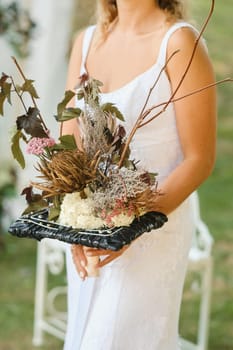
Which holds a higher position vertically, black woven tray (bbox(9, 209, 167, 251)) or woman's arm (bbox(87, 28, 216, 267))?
woman's arm (bbox(87, 28, 216, 267))

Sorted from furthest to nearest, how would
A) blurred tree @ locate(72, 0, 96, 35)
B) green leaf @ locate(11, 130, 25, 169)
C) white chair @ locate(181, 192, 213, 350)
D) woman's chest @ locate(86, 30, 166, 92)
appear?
1. blurred tree @ locate(72, 0, 96, 35)
2. white chair @ locate(181, 192, 213, 350)
3. woman's chest @ locate(86, 30, 166, 92)
4. green leaf @ locate(11, 130, 25, 169)

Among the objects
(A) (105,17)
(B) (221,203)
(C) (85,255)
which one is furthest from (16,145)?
(B) (221,203)

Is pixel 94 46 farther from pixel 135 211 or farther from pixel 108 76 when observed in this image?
pixel 135 211

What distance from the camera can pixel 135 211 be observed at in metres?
2.00

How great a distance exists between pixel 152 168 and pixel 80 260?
33cm

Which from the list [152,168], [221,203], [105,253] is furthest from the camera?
[221,203]

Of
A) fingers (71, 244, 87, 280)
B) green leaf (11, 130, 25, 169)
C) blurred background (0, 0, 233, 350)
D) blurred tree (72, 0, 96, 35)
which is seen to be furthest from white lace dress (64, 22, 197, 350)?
blurred tree (72, 0, 96, 35)

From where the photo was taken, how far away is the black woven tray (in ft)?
6.34

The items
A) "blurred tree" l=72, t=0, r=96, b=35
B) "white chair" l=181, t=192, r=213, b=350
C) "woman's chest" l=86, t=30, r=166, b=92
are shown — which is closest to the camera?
"woman's chest" l=86, t=30, r=166, b=92

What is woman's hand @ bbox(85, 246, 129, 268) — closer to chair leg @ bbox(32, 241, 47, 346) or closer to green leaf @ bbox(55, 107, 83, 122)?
green leaf @ bbox(55, 107, 83, 122)

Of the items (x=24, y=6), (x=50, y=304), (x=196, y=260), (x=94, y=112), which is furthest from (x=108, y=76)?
(x=24, y=6)

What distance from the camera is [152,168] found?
2.32 m

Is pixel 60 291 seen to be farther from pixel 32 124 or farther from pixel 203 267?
pixel 32 124

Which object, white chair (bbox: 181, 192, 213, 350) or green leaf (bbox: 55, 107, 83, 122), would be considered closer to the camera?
green leaf (bbox: 55, 107, 83, 122)
